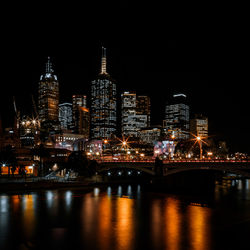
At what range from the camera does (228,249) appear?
29.5m

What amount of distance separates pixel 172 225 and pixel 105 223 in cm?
860

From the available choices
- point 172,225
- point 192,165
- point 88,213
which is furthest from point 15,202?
point 192,165

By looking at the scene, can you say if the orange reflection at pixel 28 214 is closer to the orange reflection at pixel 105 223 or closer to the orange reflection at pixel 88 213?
the orange reflection at pixel 88 213

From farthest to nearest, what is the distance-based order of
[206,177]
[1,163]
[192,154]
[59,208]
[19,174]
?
[192,154] < [206,177] < [19,174] < [1,163] < [59,208]

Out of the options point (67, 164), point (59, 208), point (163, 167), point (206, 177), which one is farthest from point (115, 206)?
point (206, 177)

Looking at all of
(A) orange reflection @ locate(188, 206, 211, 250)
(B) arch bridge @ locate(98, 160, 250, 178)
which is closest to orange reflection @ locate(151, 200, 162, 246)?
(A) orange reflection @ locate(188, 206, 211, 250)

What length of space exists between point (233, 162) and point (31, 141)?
5814 inches

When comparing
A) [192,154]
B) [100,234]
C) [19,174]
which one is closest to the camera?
[100,234]

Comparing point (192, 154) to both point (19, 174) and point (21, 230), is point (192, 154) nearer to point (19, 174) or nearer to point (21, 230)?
point (19, 174)

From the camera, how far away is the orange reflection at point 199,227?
30.9m

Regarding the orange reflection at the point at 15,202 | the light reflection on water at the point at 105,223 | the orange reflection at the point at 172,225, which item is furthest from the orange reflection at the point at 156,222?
the orange reflection at the point at 15,202

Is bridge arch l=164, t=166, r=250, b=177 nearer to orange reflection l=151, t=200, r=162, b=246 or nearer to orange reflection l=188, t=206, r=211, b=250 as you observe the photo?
orange reflection l=188, t=206, r=211, b=250

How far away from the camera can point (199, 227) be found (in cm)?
3866

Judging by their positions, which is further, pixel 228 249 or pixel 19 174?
pixel 19 174
